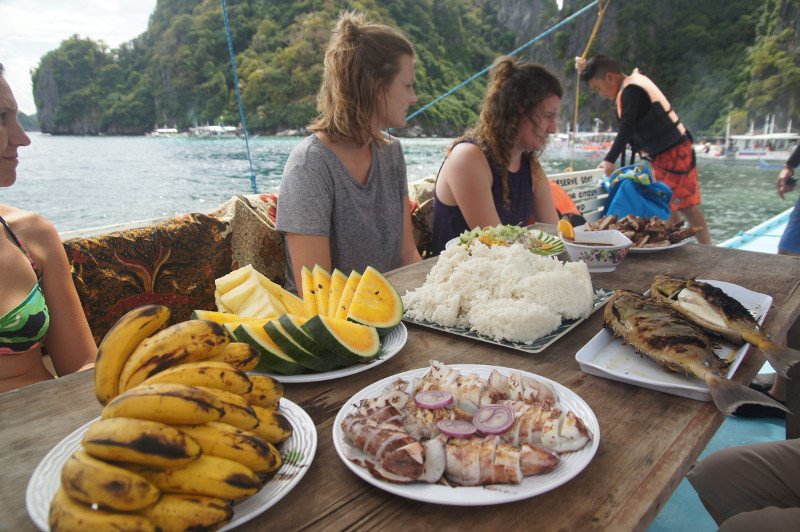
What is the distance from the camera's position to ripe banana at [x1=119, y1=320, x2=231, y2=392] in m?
0.76

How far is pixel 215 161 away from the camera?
10.2 meters

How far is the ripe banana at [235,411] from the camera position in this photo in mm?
704

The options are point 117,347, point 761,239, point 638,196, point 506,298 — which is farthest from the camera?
point 761,239

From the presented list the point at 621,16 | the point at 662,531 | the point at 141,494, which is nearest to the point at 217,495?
the point at 141,494

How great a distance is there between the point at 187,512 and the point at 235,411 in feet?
0.49

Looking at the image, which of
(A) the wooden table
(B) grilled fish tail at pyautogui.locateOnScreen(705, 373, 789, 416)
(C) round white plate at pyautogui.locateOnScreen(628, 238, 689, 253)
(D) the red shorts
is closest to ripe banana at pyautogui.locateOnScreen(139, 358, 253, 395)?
(A) the wooden table

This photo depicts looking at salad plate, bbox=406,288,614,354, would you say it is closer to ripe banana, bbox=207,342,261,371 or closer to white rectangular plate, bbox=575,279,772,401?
white rectangular plate, bbox=575,279,772,401

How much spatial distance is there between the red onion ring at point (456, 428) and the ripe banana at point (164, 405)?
392 mm

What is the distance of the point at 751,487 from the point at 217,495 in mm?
1656

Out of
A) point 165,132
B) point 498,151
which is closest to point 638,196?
point 498,151

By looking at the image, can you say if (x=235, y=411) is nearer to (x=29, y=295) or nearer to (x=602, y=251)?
(x=29, y=295)

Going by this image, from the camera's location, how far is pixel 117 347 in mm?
800

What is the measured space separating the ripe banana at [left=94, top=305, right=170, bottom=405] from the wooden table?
0.24 m

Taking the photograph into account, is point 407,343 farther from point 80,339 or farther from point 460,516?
point 80,339
